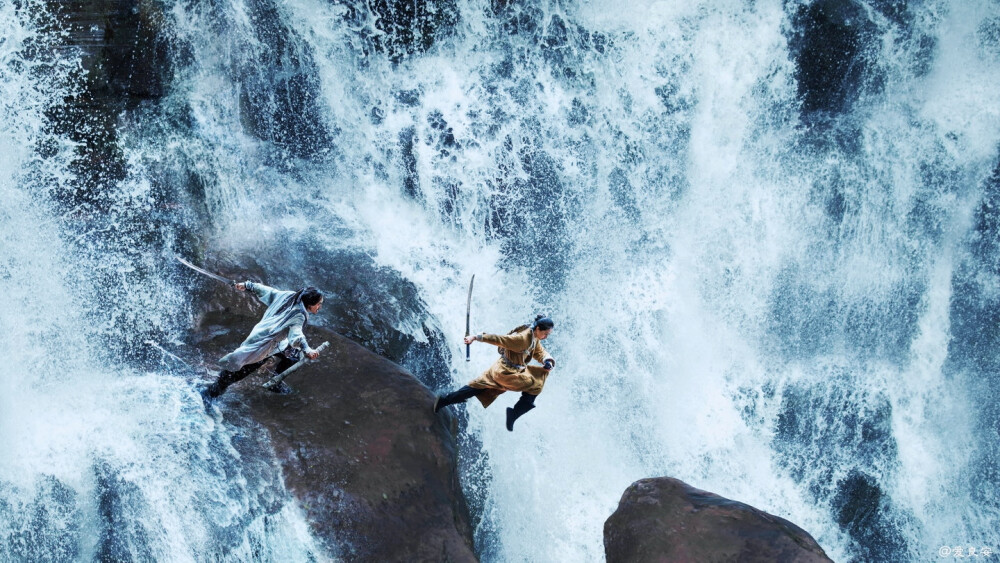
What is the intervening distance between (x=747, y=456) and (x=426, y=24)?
714 centimetres

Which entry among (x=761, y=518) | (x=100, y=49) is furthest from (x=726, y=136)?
(x=100, y=49)

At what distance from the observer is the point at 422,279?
8.77 m

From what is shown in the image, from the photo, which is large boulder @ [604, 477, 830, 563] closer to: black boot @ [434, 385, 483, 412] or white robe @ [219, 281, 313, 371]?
black boot @ [434, 385, 483, 412]

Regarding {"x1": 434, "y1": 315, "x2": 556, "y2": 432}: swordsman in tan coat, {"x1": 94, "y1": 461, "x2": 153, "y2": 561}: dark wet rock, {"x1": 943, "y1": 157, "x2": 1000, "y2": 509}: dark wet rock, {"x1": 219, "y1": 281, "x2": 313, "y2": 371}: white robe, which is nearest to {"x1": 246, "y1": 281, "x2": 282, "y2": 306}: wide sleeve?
{"x1": 219, "y1": 281, "x2": 313, "y2": 371}: white robe

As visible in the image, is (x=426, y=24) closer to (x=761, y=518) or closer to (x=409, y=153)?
(x=409, y=153)

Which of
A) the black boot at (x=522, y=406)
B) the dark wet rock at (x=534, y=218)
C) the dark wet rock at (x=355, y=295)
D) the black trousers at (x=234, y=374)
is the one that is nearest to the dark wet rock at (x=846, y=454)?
the dark wet rock at (x=534, y=218)

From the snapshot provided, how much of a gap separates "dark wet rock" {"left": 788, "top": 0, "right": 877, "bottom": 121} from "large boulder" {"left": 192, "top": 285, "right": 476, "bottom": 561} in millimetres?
6829

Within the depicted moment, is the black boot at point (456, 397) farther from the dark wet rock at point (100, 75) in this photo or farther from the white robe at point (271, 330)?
the dark wet rock at point (100, 75)

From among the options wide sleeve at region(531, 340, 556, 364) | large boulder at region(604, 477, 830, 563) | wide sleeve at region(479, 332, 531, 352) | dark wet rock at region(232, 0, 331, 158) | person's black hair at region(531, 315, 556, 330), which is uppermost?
dark wet rock at region(232, 0, 331, 158)

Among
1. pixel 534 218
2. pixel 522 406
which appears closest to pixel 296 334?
pixel 522 406

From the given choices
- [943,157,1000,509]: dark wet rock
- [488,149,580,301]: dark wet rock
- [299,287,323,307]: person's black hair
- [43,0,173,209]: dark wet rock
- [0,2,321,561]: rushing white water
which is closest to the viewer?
[299,287,323,307]: person's black hair

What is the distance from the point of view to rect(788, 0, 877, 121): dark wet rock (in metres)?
9.15

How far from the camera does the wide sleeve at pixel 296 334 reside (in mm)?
5598

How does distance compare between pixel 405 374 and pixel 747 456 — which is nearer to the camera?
pixel 405 374
